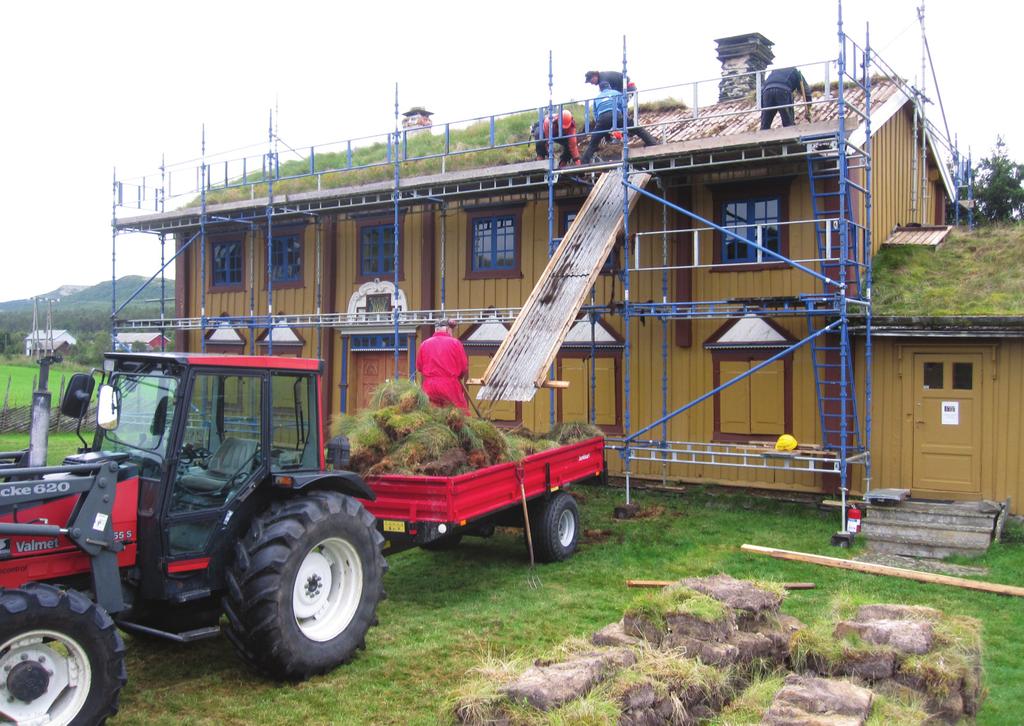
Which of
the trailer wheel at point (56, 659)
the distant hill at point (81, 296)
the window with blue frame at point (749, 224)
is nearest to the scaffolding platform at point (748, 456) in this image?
the window with blue frame at point (749, 224)

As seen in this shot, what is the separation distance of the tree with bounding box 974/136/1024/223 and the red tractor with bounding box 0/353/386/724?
917 inches

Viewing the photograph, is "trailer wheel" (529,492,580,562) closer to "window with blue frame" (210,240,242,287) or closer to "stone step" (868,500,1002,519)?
"stone step" (868,500,1002,519)

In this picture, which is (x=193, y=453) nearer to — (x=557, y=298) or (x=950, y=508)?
(x=557, y=298)

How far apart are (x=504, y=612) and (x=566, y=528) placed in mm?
2431

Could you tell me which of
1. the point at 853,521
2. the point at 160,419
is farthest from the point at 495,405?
the point at 160,419

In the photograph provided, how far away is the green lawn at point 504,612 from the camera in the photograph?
6211mm

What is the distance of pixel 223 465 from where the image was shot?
6.68 meters

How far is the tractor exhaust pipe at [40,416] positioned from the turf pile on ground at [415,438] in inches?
129

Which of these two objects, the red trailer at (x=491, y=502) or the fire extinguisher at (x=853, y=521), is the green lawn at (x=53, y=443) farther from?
the fire extinguisher at (x=853, y=521)

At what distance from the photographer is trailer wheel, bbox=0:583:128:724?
16.3 ft

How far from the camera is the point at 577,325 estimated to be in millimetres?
16016

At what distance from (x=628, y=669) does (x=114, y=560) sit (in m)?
3.37

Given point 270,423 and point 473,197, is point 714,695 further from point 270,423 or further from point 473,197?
point 473,197

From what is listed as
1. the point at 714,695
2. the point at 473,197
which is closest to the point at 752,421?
the point at 473,197
